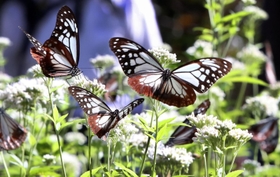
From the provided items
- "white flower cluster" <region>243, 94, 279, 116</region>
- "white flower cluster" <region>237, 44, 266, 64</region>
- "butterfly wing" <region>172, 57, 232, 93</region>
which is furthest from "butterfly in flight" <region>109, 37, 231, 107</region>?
"white flower cluster" <region>237, 44, 266, 64</region>

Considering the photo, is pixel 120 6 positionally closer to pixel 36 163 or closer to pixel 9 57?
pixel 9 57

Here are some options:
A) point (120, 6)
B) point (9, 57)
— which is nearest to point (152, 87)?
point (120, 6)

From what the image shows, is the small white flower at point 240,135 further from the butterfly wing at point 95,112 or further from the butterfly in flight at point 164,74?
the butterfly wing at point 95,112

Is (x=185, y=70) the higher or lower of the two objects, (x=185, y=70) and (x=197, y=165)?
the higher

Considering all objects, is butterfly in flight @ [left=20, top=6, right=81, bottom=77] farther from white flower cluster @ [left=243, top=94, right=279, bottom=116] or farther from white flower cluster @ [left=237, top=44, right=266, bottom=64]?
white flower cluster @ [left=237, top=44, right=266, bottom=64]

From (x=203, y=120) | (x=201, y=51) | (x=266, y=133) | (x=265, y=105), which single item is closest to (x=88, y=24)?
(x=201, y=51)

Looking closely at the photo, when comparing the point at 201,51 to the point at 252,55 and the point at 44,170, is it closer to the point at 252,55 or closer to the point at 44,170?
the point at 252,55
